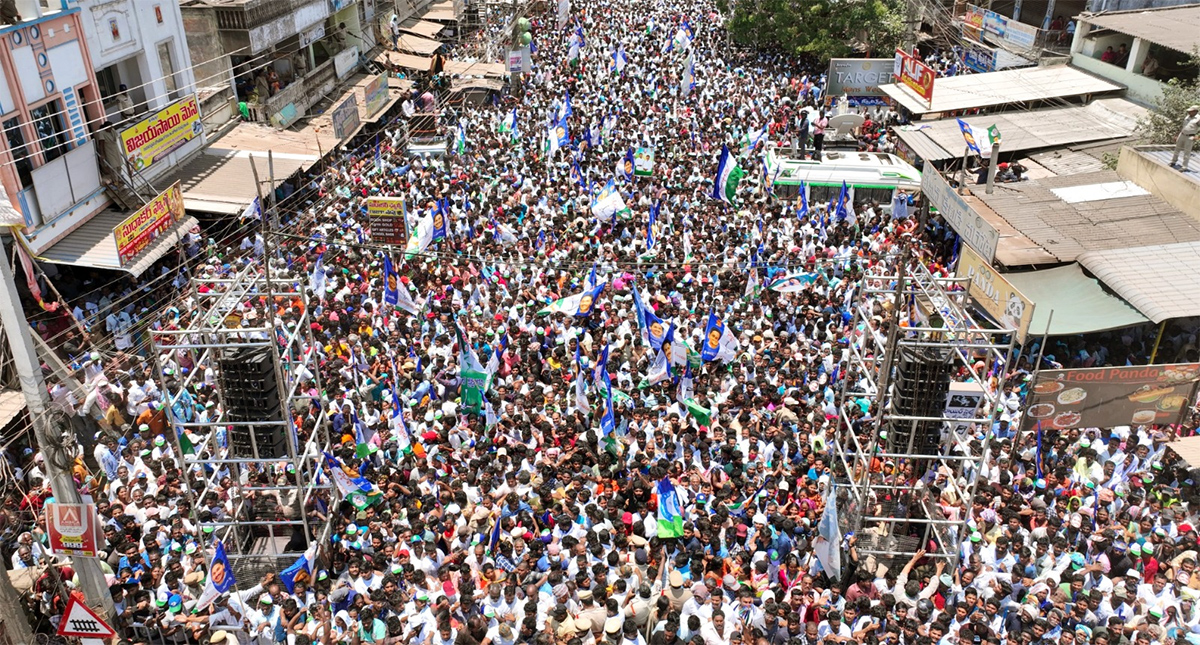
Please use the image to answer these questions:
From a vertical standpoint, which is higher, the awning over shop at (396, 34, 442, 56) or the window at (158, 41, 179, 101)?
the window at (158, 41, 179, 101)

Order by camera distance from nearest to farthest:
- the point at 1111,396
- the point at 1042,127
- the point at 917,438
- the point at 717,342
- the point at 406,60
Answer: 1. the point at 917,438
2. the point at 1111,396
3. the point at 717,342
4. the point at 1042,127
5. the point at 406,60

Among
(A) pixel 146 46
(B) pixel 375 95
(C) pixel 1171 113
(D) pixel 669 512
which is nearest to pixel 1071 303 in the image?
(C) pixel 1171 113

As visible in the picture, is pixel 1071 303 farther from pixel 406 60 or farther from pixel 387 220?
pixel 406 60

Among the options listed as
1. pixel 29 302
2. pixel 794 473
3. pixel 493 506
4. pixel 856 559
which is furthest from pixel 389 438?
pixel 29 302

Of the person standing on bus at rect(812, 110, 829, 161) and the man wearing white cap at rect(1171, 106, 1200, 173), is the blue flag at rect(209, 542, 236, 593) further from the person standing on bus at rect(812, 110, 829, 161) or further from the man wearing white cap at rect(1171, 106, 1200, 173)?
the man wearing white cap at rect(1171, 106, 1200, 173)

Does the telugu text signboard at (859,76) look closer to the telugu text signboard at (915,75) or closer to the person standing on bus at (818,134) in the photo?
the telugu text signboard at (915,75)

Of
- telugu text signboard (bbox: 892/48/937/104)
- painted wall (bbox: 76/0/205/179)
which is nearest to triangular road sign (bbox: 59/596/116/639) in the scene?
painted wall (bbox: 76/0/205/179)

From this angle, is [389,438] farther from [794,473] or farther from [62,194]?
[62,194]
